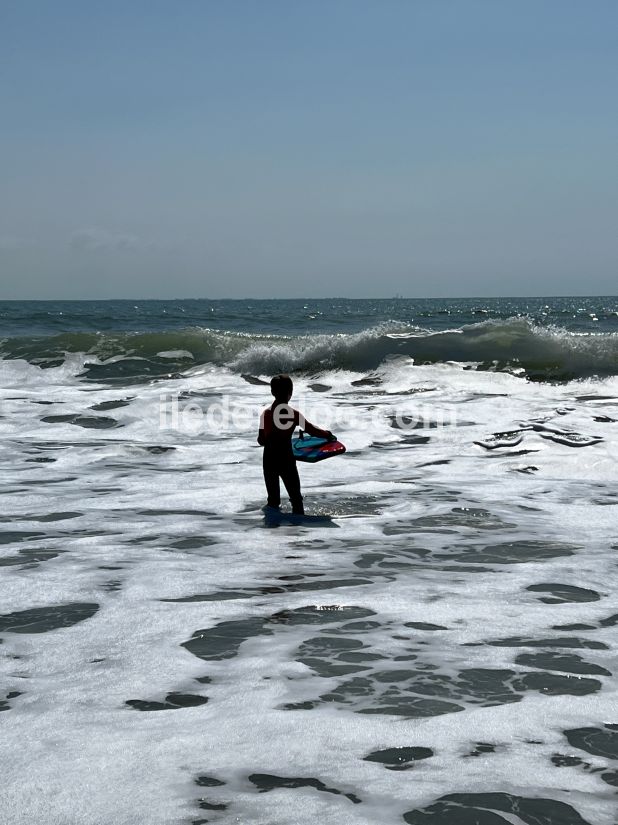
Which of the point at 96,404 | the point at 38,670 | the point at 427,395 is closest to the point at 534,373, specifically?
the point at 427,395

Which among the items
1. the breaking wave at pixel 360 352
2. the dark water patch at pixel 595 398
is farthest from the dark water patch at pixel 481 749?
the breaking wave at pixel 360 352

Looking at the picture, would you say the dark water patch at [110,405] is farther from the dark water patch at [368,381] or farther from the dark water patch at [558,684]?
the dark water patch at [558,684]

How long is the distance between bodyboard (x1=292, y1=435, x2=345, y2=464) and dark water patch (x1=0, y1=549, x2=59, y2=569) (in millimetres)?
2448

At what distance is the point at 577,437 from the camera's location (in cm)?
1133

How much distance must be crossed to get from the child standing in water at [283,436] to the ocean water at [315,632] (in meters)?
0.33

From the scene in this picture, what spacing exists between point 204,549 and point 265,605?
151 centimetres

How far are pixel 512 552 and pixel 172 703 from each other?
331cm

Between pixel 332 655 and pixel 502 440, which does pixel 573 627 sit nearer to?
pixel 332 655

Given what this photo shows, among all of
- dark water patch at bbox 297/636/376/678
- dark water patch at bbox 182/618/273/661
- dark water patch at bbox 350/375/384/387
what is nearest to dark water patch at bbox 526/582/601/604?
dark water patch at bbox 297/636/376/678

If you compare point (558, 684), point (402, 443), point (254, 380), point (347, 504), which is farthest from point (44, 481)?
point (254, 380)

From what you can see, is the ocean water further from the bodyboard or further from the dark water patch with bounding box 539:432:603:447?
the bodyboard

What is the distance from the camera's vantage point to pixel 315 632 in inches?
175

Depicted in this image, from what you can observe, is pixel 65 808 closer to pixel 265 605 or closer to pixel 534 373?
pixel 265 605

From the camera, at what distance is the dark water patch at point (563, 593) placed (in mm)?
5082
